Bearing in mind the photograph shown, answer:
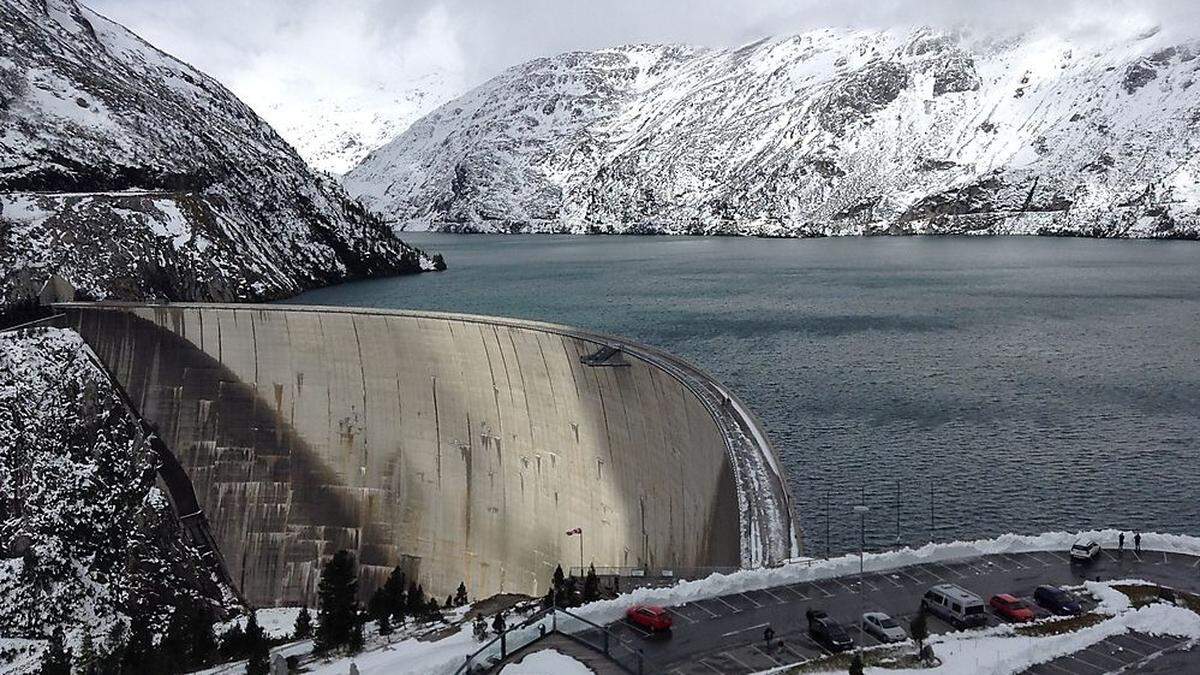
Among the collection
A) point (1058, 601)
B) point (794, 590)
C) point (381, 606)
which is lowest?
point (381, 606)

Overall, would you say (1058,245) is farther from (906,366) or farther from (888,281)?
(906,366)

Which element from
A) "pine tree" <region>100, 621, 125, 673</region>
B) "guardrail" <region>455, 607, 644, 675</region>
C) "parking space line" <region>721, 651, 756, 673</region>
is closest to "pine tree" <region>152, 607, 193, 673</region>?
"pine tree" <region>100, 621, 125, 673</region>

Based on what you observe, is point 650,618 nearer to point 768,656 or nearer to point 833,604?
point 768,656

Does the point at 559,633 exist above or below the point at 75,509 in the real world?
above

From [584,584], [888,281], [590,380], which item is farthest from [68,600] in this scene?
[888,281]

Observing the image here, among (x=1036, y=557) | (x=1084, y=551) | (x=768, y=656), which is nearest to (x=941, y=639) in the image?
(x=768, y=656)

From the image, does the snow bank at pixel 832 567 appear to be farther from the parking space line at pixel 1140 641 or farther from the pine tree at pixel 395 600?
the pine tree at pixel 395 600
